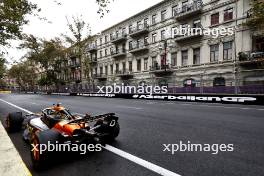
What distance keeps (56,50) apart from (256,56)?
43406 mm

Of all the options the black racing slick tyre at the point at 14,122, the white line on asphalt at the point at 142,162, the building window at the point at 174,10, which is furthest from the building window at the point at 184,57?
the white line on asphalt at the point at 142,162

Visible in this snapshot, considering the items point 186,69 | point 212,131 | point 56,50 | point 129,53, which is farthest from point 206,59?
point 56,50

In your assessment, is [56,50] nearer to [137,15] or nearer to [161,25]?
[137,15]

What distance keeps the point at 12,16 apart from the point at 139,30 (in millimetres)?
22843

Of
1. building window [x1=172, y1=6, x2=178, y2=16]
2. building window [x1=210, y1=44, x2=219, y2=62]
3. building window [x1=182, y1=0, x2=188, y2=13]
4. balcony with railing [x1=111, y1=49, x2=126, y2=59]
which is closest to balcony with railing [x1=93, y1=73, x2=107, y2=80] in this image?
balcony with railing [x1=111, y1=49, x2=126, y2=59]

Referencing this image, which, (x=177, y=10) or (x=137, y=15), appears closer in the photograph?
(x=177, y=10)

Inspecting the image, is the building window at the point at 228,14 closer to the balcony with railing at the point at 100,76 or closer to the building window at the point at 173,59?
the building window at the point at 173,59

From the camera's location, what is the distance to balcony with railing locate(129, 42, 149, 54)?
30733 millimetres

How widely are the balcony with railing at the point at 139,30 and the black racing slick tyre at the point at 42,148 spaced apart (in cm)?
2899

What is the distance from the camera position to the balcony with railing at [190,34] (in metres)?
23.4

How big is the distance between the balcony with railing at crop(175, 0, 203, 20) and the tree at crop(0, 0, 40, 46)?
59.1 feet

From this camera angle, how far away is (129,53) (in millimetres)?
34438

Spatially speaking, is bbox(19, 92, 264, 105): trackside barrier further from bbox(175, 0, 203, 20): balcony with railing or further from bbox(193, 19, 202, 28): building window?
bbox(175, 0, 203, 20): balcony with railing

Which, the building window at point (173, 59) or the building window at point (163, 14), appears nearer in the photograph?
the building window at point (173, 59)
